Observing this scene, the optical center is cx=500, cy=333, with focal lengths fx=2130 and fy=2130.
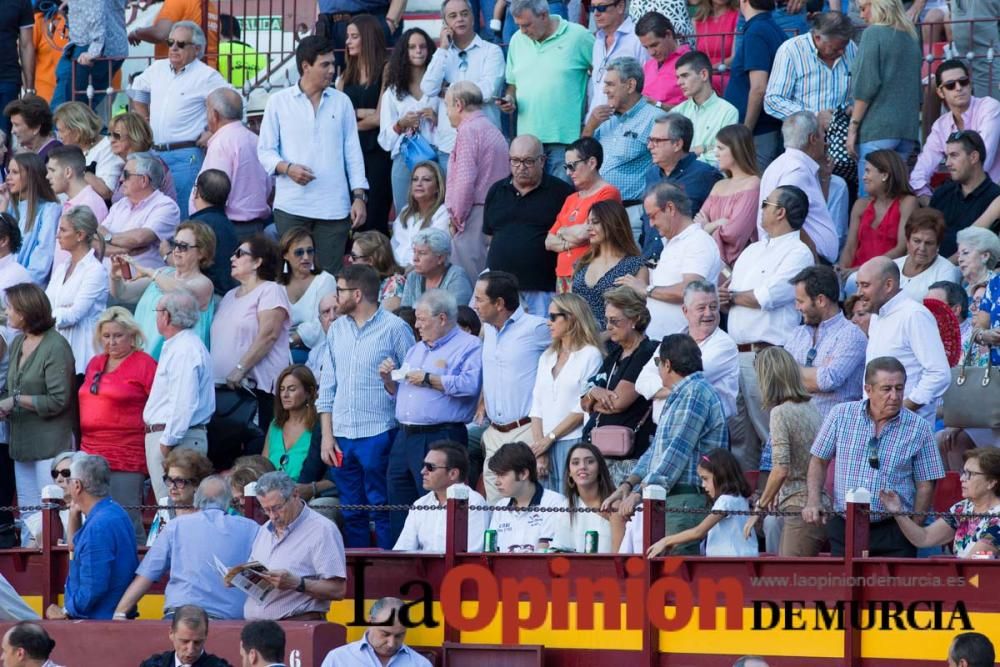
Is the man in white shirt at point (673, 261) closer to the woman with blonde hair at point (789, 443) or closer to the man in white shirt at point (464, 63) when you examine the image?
the woman with blonde hair at point (789, 443)

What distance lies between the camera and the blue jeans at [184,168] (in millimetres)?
16750

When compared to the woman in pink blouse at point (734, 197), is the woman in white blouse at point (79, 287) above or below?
below

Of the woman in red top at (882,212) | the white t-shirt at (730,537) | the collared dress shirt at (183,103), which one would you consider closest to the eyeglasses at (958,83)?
the woman in red top at (882,212)

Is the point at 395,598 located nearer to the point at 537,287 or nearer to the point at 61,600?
the point at 61,600

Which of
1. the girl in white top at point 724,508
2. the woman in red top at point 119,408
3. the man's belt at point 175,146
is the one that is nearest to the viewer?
the girl in white top at point 724,508

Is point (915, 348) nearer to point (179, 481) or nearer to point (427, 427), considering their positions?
point (427, 427)

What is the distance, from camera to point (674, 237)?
13.3 metres

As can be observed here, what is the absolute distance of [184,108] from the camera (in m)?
16.8

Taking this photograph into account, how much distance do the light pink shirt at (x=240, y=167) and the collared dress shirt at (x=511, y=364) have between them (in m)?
3.53

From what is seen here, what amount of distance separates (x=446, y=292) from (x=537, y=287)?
114 cm

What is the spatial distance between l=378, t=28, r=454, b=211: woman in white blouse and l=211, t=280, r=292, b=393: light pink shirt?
2.20 meters

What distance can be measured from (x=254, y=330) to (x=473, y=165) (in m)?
2.08

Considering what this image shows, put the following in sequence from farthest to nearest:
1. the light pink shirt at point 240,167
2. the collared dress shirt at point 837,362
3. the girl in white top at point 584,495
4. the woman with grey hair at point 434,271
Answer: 1. the light pink shirt at point 240,167
2. the woman with grey hair at point 434,271
3. the collared dress shirt at point 837,362
4. the girl in white top at point 584,495

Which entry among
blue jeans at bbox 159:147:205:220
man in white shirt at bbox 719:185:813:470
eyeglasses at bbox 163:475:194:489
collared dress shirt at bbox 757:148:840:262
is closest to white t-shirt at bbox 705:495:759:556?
man in white shirt at bbox 719:185:813:470
